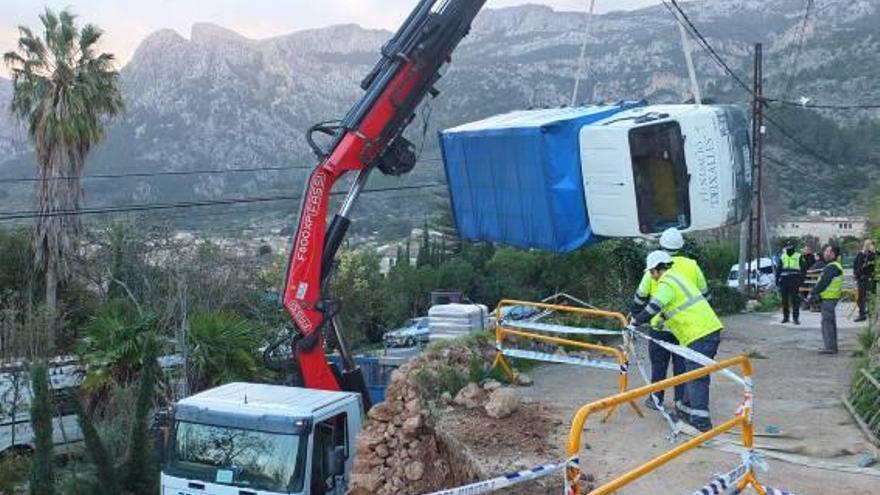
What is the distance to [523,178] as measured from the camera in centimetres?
1134

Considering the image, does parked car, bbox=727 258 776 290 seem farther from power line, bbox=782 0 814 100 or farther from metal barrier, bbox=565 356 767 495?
metal barrier, bbox=565 356 767 495

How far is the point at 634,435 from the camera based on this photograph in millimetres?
7977

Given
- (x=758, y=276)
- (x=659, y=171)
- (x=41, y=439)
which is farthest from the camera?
(x=758, y=276)

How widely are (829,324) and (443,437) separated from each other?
20.1 feet

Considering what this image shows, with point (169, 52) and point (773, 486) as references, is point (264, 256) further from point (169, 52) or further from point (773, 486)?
point (169, 52)

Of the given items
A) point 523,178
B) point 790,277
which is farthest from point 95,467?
point 790,277

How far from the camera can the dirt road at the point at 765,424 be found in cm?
669

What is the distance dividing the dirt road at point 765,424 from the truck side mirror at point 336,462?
83.3 inches

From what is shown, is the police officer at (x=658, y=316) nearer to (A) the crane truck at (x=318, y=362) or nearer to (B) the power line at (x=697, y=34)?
(A) the crane truck at (x=318, y=362)

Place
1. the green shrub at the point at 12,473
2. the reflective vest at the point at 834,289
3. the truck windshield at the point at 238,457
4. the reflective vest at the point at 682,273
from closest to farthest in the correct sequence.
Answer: the reflective vest at the point at 682,273
the truck windshield at the point at 238,457
the reflective vest at the point at 834,289
the green shrub at the point at 12,473

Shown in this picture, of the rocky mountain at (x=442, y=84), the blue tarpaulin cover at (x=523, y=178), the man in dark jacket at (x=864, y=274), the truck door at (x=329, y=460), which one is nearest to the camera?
the truck door at (x=329, y=460)

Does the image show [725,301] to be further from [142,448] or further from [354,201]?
[142,448]

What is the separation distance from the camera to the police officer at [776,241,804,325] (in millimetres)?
15414

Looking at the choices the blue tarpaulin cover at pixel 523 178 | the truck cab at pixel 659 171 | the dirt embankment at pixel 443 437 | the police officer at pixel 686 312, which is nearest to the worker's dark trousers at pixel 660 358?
the police officer at pixel 686 312
